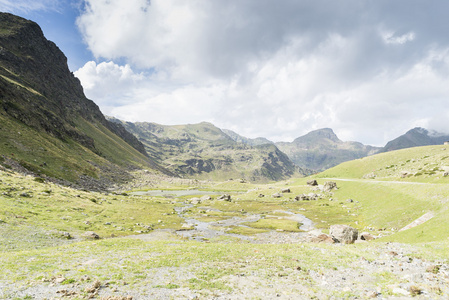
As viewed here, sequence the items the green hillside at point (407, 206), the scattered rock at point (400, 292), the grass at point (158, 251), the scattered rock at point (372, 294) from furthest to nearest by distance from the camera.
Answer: the green hillside at point (407, 206) → the grass at point (158, 251) → the scattered rock at point (372, 294) → the scattered rock at point (400, 292)

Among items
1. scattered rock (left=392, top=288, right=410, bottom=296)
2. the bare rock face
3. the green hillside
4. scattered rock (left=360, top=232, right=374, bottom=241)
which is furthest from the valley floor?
the bare rock face

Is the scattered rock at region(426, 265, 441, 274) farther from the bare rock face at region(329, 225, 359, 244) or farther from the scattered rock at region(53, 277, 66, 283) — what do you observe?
the scattered rock at region(53, 277, 66, 283)

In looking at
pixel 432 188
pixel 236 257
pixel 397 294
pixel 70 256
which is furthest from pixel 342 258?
pixel 432 188

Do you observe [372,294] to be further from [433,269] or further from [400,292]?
[433,269]

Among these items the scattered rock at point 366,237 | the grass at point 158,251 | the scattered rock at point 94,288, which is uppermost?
the scattered rock at point 94,288

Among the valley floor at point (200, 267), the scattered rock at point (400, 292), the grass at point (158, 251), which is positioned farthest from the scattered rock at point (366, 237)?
the scattered rock at point (400, 292)

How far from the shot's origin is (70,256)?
80.6 ft

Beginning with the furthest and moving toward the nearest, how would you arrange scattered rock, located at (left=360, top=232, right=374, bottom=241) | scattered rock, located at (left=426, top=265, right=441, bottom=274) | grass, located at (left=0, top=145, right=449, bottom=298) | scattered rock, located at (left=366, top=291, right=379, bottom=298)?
scattered rock, located at (left=360, top=232, right=374, bottom=241) → grass, located at (left=0, top=145, right=449, bottom=298) → scattered rock, located at (left=426, top=265, right=441, bottom=274) → scattered rock, located at (left=366, top=291, right=379, bottom=298)

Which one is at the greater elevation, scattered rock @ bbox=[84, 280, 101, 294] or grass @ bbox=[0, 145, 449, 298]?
scattered rock @ bbox=[84, 280, 101, 294]

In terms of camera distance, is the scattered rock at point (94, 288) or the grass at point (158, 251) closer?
the scattered rock at point (94, 288)

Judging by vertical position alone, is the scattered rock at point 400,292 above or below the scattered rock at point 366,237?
above

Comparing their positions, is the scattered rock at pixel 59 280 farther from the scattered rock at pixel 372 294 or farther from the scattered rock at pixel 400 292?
the scattered rock at pixel 400 292

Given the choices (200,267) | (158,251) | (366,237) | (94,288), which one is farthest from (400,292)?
(366,237)

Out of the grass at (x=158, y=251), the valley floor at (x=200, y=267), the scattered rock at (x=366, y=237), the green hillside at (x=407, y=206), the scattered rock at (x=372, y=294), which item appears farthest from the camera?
the scattered rock at (x=366, y=237)
